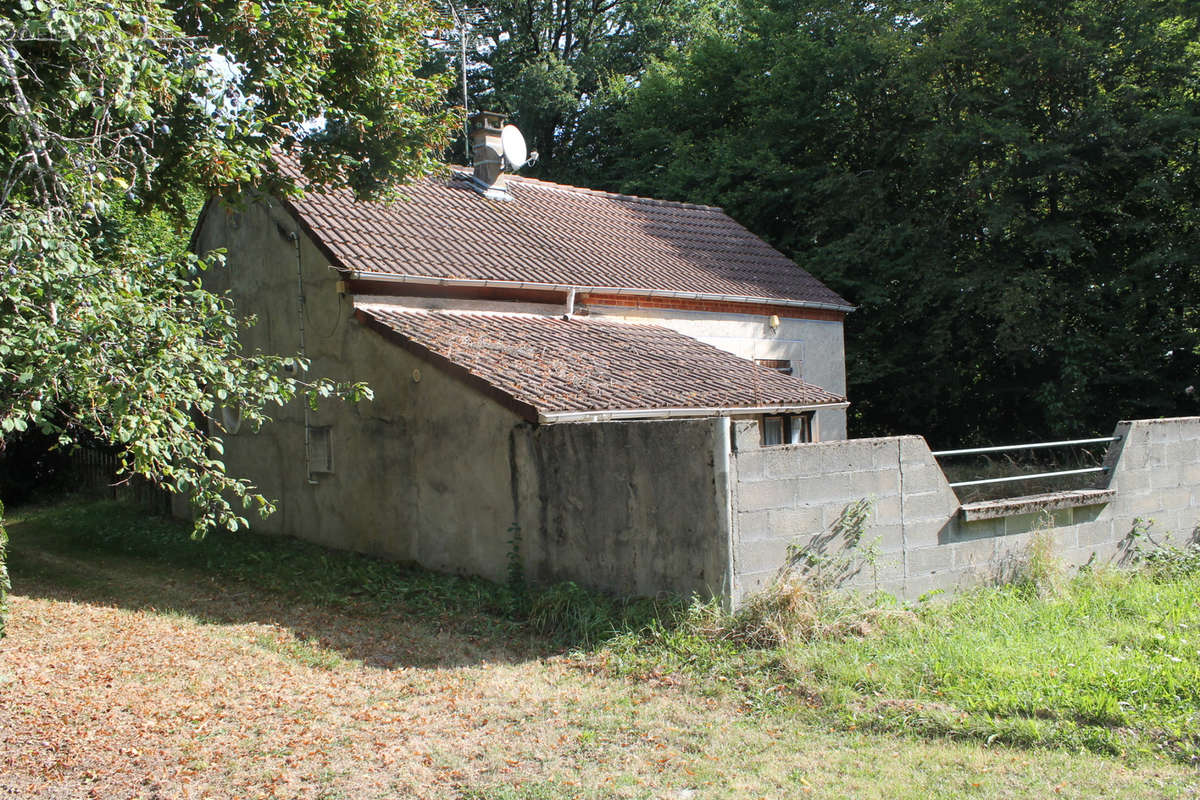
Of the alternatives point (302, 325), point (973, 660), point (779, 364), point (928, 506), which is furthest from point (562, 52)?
point (973, 660)

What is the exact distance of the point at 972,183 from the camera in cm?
1867

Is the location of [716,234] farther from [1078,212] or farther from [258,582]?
[258,582]

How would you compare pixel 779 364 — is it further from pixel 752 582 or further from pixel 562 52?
pixel 562 52

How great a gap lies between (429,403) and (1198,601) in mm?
7820

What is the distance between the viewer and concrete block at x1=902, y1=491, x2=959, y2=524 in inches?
327

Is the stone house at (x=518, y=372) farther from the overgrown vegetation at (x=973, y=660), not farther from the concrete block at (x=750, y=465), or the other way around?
the overgrown vegetation at (x=973, y=660)

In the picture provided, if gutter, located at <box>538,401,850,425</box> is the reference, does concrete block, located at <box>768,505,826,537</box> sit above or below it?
below

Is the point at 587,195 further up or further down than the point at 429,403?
further up

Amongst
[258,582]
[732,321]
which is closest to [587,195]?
[732,321]

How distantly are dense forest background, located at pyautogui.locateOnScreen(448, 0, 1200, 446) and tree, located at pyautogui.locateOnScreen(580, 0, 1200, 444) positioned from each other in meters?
0.05

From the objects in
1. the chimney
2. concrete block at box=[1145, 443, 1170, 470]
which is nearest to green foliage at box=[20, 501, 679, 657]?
concrete block at box=[1145, 443, 1170, 470]

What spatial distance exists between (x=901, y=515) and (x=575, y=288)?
674 centimetres

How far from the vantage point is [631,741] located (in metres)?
5.69

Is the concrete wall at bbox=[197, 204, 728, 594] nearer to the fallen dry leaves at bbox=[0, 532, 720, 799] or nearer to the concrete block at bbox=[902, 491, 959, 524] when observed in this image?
the fallen dry leaves at bbox=[0, 532, 720, 799]
